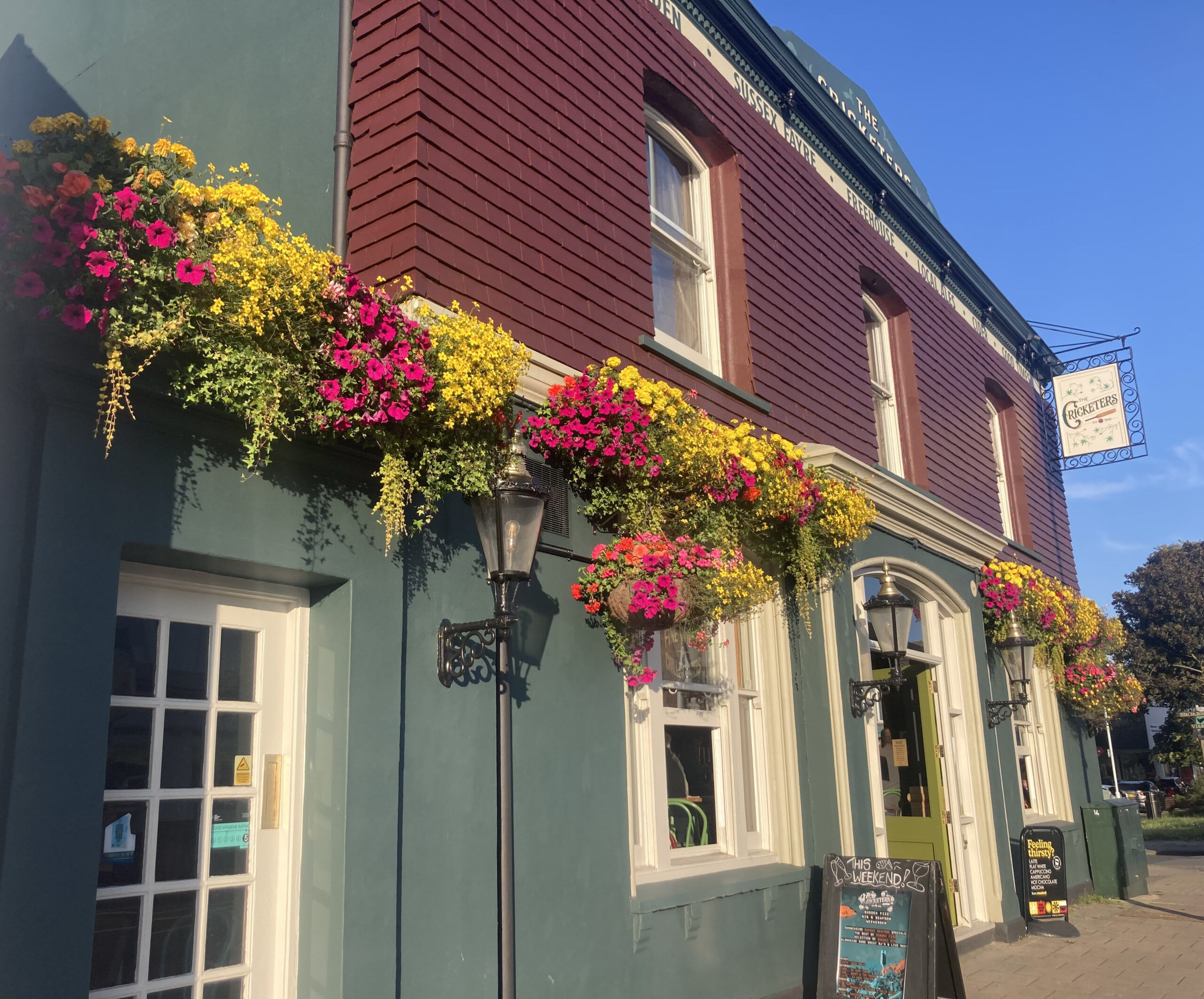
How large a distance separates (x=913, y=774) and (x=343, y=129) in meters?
7.13

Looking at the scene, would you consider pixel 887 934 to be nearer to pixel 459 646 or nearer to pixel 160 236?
pixel 459 646

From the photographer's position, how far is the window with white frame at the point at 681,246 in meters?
7.27

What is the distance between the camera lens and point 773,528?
655 cm

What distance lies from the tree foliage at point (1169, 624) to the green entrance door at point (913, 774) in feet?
92.2

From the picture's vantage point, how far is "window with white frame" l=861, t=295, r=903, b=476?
1009 centimetres

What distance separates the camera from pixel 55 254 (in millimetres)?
3297

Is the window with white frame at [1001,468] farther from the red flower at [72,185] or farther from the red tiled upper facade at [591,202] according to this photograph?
the red flower at [72,185]

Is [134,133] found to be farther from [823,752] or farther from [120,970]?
[823,752]

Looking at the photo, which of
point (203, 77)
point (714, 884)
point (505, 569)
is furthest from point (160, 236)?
point (714, 884)

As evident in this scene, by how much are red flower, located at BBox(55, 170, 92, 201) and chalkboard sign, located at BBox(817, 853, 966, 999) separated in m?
5.52

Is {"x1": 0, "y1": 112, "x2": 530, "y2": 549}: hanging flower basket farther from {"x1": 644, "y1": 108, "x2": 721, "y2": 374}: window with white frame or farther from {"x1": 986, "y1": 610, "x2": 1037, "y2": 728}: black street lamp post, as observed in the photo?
{"x1": 986, "y1": 610, "x2": 1037, "y2": 728}: black street lamp post

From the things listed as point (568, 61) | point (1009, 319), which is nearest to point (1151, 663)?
point (1009, 319)

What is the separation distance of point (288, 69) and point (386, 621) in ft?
11.3


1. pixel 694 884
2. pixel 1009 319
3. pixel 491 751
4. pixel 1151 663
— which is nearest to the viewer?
pixel 491 751
